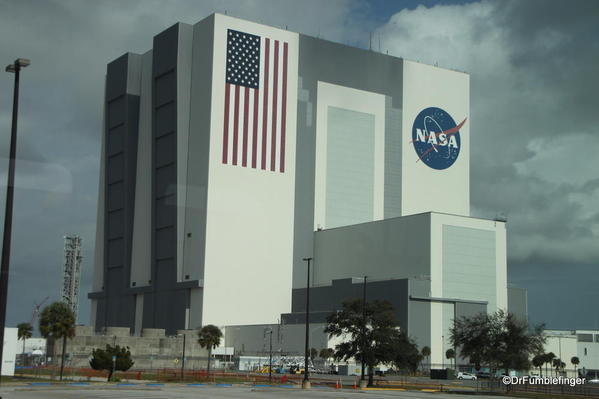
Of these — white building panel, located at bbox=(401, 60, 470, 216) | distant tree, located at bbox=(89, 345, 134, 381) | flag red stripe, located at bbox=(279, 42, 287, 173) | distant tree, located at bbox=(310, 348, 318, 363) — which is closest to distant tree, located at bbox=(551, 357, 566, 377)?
white building panel, located at bbox=(401, 60, 470, 216)

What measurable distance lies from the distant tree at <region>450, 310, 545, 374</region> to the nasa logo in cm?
6729

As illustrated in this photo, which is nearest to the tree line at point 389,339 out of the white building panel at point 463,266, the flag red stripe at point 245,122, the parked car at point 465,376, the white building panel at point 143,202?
the parked car at point 465,376

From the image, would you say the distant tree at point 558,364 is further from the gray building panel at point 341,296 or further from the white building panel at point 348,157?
the white building panel at point 348,157

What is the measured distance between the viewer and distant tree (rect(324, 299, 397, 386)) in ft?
229

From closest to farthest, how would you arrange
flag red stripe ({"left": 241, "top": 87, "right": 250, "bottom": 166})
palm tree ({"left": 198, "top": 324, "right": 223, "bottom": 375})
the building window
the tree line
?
the tree line < palm tree ({"left": 198, "top": 324, "right": 223, "bottom": 375}) < flag red stripe ({"left": 241, "top": 87, "right": 250, "bottom": 166}) < the building window

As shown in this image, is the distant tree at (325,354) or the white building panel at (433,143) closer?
the distant tree at (325,354)

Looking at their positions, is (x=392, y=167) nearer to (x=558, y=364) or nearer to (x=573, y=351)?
(x=558, y=364)

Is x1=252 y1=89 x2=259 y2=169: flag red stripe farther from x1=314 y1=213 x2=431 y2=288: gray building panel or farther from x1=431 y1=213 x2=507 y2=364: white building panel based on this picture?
x1=431 y1=213 x2=507 y2=364: white building panel

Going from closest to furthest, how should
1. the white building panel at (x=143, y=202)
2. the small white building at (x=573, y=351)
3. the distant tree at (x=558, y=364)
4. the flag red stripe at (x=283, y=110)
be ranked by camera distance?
the flag red stripe at (x=283, y=110) → the distant tree at (x=558, y=364) → the white building panel at (x=143, y=202) → the small white building at (x=573, y=351)

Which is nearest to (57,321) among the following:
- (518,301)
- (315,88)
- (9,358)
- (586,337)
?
(9,358)

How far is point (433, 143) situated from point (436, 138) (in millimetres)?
1693

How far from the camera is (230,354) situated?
116375 mm

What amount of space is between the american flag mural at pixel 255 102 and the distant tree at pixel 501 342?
54.2m

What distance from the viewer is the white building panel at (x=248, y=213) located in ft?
369
